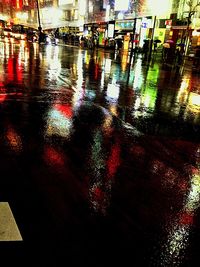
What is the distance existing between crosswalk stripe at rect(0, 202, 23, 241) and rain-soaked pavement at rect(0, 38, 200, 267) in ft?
0.21

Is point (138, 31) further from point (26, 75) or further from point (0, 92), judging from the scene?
point (0, 92)

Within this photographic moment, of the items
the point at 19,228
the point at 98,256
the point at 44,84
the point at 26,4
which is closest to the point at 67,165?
the point at 19,228

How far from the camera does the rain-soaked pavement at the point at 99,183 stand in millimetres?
2967

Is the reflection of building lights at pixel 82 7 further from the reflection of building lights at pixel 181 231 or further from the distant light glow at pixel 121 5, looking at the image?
the reflection of building lights at pixel 181 231

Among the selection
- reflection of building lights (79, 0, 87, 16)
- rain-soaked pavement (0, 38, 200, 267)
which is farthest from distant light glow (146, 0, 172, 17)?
rain-soaked pavement (0, 38, 200, 267)

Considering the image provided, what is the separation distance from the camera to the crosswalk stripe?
2.97 meters

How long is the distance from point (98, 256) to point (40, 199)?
46.3 inches

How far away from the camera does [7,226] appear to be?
3135mm

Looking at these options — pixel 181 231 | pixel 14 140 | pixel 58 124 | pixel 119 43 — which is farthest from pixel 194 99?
pixel 119 43

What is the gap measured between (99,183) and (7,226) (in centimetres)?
153

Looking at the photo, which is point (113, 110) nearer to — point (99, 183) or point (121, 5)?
point (99, 183)

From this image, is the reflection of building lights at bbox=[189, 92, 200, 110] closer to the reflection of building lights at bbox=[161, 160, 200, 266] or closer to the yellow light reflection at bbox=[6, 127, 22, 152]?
the reflection of building lights at bbox=[161, 160, 200, 266]

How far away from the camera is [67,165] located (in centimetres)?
475

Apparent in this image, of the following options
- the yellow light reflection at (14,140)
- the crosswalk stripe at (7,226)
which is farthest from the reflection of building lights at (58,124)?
the crosswalk stripe at (7,226)
